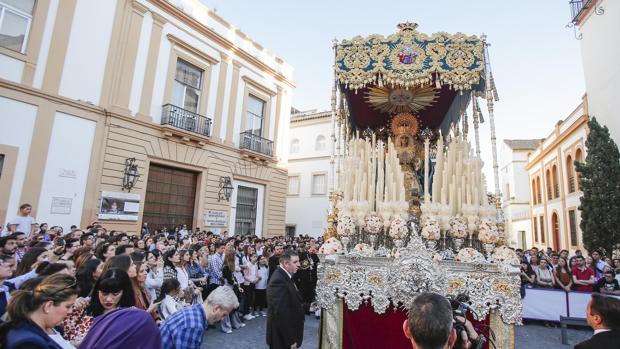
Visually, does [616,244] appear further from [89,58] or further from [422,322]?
[89,58]

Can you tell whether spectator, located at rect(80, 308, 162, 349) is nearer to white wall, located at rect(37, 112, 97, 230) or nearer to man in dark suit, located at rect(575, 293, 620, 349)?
man in dark suit, located at rect(575, 293, 620, 349)

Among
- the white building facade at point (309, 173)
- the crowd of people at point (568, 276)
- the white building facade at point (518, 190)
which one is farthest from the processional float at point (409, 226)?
the white building facade at point (518, 190)

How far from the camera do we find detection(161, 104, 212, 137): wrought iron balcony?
11898 millimetres

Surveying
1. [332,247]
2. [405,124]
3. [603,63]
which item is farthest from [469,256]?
[603,63]

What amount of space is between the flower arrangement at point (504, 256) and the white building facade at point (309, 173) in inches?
698

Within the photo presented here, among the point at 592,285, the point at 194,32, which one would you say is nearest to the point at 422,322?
the point at 592,285

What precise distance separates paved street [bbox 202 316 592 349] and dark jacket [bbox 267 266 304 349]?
1815 mm

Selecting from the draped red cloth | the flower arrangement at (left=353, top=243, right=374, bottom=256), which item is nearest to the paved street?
the draped red cloth

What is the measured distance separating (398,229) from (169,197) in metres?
9.72

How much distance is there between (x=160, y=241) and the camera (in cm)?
685

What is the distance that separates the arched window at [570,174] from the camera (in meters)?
17.2

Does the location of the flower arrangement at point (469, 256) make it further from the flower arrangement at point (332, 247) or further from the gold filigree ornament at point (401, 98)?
the gold filigree ornament at point (401, 98)

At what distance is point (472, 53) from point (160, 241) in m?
6.55

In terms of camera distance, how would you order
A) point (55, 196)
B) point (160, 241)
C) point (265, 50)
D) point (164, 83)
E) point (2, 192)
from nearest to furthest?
1. point (160, 241)
2. point (2, 192)
3. point (55, 196)
4. point (164, 83)
5. point (265, 50)
